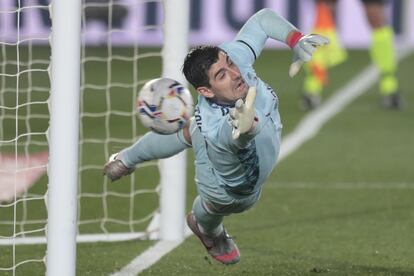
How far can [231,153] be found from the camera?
17.6ft

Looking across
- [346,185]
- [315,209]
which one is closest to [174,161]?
[315,209]

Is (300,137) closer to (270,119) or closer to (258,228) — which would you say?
(258,228)

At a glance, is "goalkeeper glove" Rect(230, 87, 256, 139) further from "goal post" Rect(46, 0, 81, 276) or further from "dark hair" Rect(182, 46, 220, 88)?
"goal post" Rect(46, 0, 81, 276)

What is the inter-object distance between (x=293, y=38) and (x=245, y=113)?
851 millimetres

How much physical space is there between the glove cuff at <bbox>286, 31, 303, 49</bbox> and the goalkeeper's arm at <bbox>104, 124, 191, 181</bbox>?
64 centimetres

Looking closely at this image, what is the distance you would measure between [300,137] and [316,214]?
134 inches

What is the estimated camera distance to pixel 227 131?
5203mm

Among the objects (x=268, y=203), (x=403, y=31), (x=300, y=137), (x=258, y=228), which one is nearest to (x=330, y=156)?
(x=300, y=137)

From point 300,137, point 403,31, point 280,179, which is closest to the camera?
point 280,179

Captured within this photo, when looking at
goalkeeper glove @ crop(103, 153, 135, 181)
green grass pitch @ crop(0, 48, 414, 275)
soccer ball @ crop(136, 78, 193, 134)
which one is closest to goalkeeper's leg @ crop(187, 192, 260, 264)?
green grass pitch @ crop(0, 48, 414, 275)

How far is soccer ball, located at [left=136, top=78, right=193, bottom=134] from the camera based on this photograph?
5383 mm

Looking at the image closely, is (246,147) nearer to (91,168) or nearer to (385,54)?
(91,168)

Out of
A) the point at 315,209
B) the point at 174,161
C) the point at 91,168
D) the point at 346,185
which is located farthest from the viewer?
the point at 91,168

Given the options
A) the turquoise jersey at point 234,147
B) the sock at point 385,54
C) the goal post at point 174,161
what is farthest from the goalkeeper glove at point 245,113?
the sock at point 385,54
